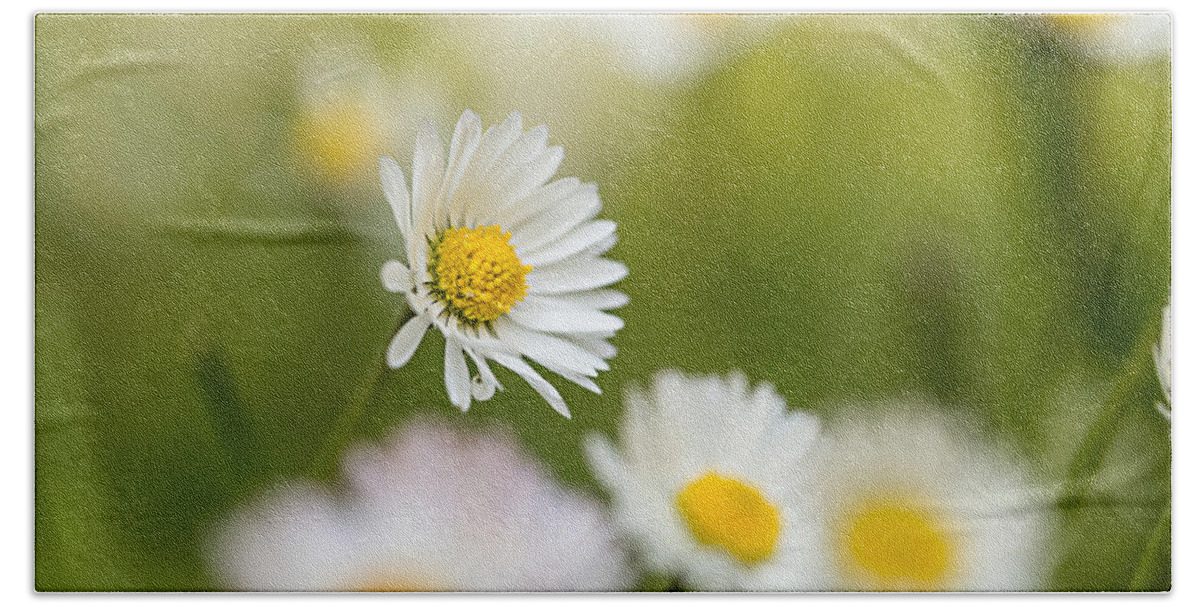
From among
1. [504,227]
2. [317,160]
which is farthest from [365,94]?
[504,227]

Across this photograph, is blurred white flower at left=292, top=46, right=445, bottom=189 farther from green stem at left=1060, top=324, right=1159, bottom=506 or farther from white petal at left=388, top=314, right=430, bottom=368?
green stem at left=1060, top=324, right=1159, bottom=506

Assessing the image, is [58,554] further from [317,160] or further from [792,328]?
[792,328]

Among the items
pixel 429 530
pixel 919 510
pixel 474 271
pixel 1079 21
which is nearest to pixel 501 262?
pixel 474 271

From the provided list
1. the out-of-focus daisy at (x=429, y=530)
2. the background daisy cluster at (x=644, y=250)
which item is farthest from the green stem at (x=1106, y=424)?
the out-of-focus daisy at (x=429, y=530)

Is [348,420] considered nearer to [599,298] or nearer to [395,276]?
[395,276]

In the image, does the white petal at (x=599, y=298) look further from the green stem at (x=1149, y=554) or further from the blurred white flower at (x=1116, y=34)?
the green stem at (x=1149, y=554)

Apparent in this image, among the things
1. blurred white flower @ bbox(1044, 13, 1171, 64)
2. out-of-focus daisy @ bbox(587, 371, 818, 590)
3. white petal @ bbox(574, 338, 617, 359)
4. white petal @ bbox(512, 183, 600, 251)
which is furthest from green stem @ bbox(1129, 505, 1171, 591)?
white petal @ bbox(512, 183, 600, 251)
